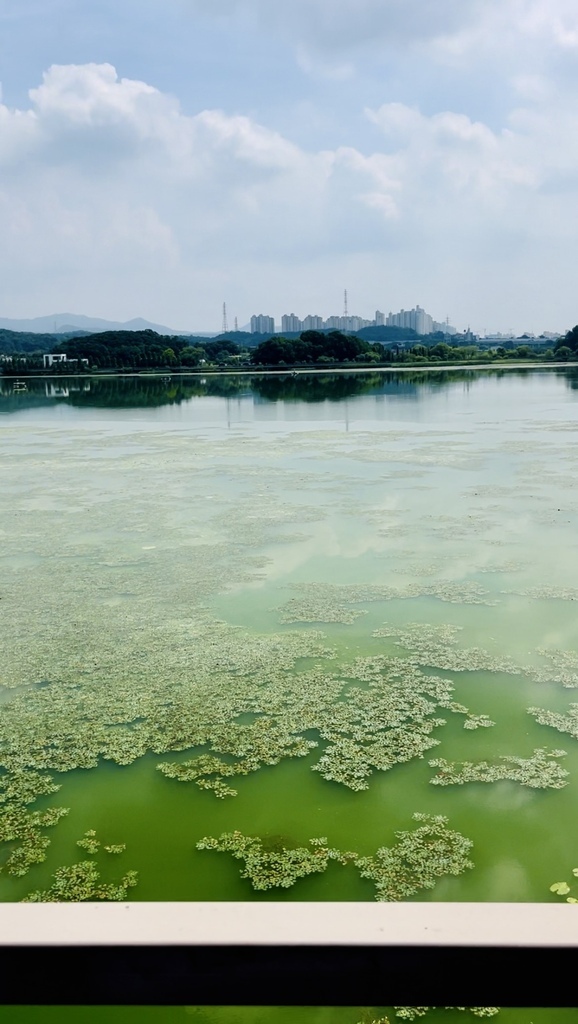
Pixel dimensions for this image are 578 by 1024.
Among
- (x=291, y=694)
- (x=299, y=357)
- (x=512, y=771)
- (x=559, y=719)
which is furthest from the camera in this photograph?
(x=299, y=357)

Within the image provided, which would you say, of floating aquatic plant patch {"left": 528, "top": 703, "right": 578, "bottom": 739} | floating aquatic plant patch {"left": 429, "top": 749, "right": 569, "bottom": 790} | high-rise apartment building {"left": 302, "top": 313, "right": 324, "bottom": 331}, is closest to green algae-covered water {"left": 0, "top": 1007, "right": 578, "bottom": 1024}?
floating aquatic plant patch {"left": 429, "top": 749, "right": 569, "bottom": 790}

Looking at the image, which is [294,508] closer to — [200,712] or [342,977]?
[200,712]

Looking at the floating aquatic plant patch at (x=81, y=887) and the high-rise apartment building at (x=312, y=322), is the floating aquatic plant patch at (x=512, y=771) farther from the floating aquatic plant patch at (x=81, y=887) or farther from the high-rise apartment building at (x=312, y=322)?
the high-rise apartment building at (x=312, y=322)

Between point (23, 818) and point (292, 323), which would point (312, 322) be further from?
point (23, 818)

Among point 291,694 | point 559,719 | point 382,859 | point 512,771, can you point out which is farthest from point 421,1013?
point 291,694

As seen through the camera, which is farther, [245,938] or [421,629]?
[421,629]

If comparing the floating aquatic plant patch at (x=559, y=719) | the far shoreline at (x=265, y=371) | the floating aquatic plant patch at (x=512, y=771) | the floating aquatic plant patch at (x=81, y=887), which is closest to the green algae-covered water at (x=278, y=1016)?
the floating aquatic plant patch at (x=81, y=887)

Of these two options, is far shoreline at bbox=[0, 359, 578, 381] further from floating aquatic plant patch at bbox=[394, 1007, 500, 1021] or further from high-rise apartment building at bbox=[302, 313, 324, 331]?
high-rise apartment building at bbox=[302, 313, 324, 331]

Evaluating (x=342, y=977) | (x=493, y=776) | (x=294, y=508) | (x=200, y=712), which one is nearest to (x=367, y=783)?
(x=493, y=776)
